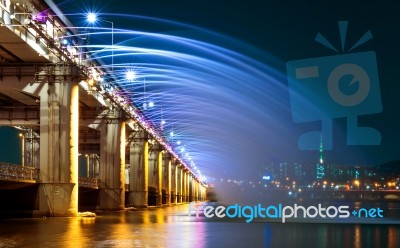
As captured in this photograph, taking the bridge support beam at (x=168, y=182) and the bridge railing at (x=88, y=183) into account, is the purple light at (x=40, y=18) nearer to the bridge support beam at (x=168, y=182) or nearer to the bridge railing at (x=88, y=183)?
the bridge railing at (x=88, y=183)

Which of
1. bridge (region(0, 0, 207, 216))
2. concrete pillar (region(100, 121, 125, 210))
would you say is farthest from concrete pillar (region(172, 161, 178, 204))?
bridge (region(0, 0, 207, 216))

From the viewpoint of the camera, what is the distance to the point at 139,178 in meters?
78.4

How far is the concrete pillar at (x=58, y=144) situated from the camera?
134ft

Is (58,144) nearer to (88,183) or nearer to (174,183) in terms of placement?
(88,183)

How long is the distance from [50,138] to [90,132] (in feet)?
141

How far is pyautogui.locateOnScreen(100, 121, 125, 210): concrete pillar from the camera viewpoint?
60.8m

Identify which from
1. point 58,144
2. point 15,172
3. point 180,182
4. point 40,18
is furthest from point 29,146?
point 180,182

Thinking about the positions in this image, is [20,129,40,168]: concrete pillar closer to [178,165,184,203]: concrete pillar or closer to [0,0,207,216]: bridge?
[0,0,207,216]: bridge

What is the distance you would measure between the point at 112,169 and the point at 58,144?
19934 mm

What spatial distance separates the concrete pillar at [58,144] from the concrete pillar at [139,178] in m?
35.8

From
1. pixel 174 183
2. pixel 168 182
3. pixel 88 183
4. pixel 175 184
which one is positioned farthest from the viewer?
pixel 175 184

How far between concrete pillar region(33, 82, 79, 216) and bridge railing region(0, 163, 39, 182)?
3.96 ft

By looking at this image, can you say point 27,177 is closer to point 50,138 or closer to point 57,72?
point 50,138
